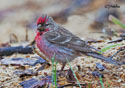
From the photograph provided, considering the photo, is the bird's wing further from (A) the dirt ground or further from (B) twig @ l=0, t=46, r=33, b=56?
(B) twig @ l=0, t=46, r=33, b=56

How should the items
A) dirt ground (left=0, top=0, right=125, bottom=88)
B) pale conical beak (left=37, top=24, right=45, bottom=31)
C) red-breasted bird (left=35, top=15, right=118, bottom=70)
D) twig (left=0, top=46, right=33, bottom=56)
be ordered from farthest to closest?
twig (left=0, top=46, right=33, bottom=56) < pale conical beak (left=37, top=24, right=45, bottom=31) < red-breasted bird (left=35, top=15, right=118, bottom=70) < dirt ground (left=0, top=0, right=125, bottom=88)

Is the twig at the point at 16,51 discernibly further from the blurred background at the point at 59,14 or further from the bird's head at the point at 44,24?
the blurred background at the point at 59,14

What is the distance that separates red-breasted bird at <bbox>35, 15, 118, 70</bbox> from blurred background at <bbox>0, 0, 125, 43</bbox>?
14.1ft

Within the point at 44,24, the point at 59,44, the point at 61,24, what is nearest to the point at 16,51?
the point at 44,24

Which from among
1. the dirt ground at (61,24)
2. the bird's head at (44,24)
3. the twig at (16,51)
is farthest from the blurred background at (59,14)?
the bird's head at (44,24)

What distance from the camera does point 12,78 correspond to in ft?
15.1

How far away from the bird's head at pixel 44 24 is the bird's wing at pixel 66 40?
0.26ft

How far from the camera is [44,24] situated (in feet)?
15.9

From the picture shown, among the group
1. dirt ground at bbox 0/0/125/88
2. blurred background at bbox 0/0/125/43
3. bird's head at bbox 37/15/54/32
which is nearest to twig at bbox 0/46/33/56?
dirt ground at bbox 0/0/125/88

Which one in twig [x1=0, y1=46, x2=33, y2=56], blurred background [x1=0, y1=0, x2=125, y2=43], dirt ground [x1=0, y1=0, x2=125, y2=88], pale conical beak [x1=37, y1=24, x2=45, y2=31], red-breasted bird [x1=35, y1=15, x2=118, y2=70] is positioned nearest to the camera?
dirt ground [x1=0, y1=0, x2=125, y2=88]

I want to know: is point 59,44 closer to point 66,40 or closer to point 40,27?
point 66,40

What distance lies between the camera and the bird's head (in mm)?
4766

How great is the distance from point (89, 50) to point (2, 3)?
32.2 ft

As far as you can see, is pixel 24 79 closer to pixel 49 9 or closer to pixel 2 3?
pixel 49 9
